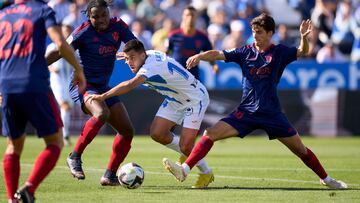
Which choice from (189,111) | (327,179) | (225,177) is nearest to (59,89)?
(225,177)

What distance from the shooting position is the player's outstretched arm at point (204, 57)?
11.9 m

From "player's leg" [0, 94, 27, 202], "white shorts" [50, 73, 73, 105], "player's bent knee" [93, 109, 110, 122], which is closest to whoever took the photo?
"player's leg" [0, 94, 27, 202]

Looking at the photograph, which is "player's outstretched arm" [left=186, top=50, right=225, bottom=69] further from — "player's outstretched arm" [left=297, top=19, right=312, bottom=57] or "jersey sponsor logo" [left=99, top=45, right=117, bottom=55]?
"jersey sponsor logo" [left=99, top=45, right=117, bottom=55]

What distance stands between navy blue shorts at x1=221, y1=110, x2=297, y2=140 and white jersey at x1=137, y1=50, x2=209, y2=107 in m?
0.84

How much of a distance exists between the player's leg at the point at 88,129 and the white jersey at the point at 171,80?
2.28 feet

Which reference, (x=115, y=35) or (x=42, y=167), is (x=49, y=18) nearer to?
(x=42, y=167)

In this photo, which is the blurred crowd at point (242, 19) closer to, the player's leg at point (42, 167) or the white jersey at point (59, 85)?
the white jersey at point (59, 85)

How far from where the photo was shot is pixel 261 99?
12016mm

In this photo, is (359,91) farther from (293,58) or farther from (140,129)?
(293,58)

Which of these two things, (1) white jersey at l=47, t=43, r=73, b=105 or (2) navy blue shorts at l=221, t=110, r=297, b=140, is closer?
(2) navy blue shorts at l=221, t=110, r=297, b=140

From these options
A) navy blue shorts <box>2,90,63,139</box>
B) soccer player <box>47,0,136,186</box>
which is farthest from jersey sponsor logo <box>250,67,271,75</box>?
navy blue shorts <box>2,90,63,139</box>

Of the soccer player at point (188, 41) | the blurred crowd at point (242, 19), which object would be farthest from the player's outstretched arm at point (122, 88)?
the blurred crowd at point (242, 19)

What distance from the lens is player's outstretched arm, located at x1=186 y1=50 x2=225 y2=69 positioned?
1192cm

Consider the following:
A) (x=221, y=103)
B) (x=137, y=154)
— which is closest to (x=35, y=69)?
(x=137, y=154)
